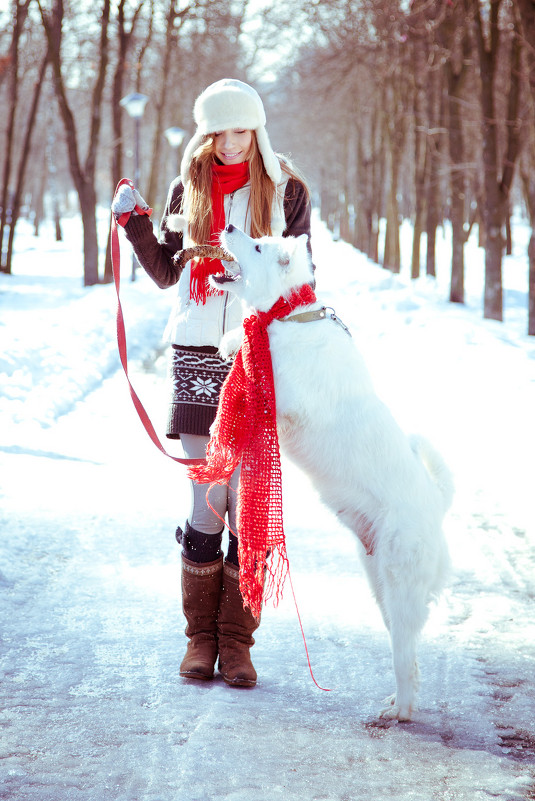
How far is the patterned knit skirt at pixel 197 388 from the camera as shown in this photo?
3.10 m

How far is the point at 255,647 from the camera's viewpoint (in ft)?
11.7

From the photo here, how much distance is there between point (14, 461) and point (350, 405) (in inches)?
145

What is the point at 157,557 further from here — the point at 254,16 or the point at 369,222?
the point at 369,222

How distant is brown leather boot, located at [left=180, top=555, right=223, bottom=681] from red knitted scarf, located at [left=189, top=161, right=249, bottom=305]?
1075 mm

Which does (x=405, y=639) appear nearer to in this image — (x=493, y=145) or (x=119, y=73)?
(x=493, y=145)

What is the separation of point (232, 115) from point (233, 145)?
4.4 inches

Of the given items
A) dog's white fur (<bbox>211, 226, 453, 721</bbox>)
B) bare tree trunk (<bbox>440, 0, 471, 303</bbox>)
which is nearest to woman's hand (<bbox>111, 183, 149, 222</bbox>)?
dog's white fur (<bbox>211, 226, 453, 721</bbox>)

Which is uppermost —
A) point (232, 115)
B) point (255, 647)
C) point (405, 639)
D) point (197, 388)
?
point (232, 115)

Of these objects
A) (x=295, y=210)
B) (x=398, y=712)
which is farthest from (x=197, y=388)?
(x=398, y=712)

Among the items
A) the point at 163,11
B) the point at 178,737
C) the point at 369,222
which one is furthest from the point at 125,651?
the point at 369,222

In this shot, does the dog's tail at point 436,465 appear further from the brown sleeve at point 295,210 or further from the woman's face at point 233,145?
the woman's face at point 233,145

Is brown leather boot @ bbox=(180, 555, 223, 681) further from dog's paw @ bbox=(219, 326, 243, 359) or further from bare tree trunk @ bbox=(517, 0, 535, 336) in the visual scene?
bare tree trunk @ bbox=(517, 0, 535, 336)

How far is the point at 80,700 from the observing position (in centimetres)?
290

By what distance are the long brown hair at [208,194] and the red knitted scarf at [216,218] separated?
0.12 feet
